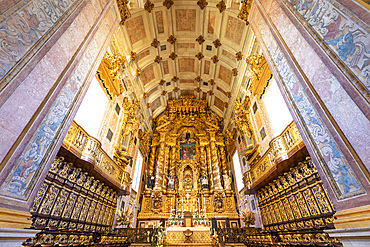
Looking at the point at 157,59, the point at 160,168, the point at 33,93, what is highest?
the point at 157,59

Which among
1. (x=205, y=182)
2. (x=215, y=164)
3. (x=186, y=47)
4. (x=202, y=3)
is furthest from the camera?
(x=215, y=164)

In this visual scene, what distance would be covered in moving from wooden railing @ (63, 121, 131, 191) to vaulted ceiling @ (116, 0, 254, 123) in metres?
6.55

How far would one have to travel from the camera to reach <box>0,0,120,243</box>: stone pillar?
9.16ft

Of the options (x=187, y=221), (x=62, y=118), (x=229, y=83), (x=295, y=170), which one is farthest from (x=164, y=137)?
(x=62, y=118)

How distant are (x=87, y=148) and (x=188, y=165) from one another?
11119 millimetres

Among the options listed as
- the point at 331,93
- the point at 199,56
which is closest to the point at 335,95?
the point at 331,93

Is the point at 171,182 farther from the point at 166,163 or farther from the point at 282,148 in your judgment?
the point at 282,148

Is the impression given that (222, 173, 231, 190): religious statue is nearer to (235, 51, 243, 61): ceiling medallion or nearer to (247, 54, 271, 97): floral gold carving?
(247, 54, 271, 97): floral gold carving

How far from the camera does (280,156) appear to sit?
728cm

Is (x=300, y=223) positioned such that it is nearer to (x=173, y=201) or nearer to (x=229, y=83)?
(x=173, y=201)

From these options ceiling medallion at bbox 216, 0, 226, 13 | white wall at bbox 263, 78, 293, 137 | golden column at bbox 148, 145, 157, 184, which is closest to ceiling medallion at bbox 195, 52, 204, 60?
ceiling medallion at bbox 216, 0, 226, 13

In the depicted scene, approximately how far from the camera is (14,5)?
3178 millimetres

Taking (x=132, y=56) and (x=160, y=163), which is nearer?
(x=132, y=56)

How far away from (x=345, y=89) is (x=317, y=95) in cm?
67
